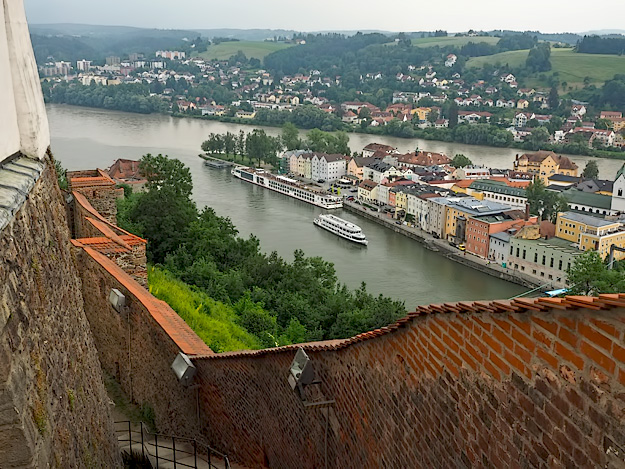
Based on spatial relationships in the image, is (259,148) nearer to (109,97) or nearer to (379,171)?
(379,171)

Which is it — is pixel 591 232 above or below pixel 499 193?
above

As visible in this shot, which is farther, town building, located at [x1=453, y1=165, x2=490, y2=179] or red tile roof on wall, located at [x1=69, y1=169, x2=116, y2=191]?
town building, located at [x1=453, y1=165, x2=490, y2=179]

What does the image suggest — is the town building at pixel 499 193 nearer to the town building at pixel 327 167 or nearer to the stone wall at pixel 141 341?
the town building at pixel 327 167

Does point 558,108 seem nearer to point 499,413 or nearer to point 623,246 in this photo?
point 623,246

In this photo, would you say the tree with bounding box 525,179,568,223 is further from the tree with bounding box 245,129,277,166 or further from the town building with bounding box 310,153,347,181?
the tree with bounding box 245,129,277,166

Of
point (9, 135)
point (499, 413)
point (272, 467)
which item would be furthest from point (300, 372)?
point (9, 135)

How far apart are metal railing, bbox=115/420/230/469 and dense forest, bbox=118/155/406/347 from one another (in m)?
3.46

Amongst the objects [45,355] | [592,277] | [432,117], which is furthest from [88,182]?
[432,117]

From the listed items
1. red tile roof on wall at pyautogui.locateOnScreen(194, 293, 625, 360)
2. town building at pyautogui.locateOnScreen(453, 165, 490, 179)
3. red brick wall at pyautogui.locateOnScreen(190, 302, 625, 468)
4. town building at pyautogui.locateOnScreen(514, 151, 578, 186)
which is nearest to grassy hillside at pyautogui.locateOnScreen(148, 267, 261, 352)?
red brick wall at pyautogui.locateOnScreen(190, 302, 625, 468)

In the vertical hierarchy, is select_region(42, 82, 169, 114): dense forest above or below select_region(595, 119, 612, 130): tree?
above

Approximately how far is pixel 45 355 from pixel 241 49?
8530 cm

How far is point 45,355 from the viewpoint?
2008 millimetres

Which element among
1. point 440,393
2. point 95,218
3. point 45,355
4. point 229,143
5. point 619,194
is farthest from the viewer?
point 229,143

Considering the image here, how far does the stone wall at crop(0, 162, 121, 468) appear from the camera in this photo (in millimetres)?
1627
